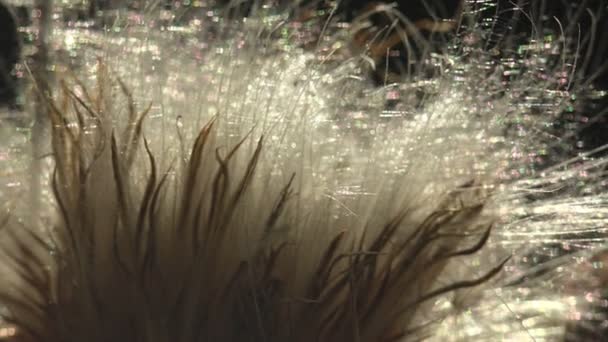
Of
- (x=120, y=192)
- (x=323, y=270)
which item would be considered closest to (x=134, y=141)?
(x=120, y=192)

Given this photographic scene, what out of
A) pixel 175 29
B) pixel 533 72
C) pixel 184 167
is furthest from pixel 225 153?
pixel 533 72

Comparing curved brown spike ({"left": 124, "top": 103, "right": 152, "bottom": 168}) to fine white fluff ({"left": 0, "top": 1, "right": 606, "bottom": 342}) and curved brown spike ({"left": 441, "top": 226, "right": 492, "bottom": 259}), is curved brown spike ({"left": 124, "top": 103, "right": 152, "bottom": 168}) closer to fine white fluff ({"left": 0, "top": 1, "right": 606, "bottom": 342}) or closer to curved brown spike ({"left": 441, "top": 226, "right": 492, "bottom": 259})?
fine white fluff ({"left": 0, "top": 1, "right": 606, "bottom": 342})

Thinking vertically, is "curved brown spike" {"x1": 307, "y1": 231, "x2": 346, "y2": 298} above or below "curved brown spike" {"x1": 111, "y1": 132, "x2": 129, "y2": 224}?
below

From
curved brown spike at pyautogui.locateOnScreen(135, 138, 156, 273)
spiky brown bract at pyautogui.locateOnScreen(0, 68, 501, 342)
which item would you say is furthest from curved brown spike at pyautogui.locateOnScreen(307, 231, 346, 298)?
curved brown spike at pyautogui.locateOnScreen(135, 138, 156, 273)

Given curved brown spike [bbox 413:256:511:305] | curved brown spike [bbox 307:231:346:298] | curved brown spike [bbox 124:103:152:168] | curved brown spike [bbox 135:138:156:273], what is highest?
curved brown spike [bbox 124:103:152:168]

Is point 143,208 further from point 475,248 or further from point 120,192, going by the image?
point 475,248

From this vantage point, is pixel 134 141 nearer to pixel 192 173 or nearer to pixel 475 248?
pixel 192 173

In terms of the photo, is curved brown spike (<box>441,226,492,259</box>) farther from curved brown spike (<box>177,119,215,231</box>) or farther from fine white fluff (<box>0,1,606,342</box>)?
curved brown spike (<box>177,119,215,231</box>)

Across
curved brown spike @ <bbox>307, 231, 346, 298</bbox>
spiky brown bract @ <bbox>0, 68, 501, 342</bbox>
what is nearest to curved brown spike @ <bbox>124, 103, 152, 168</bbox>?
spiky brown bract @ <bbox>0, 68, 501, 342</bbox>
